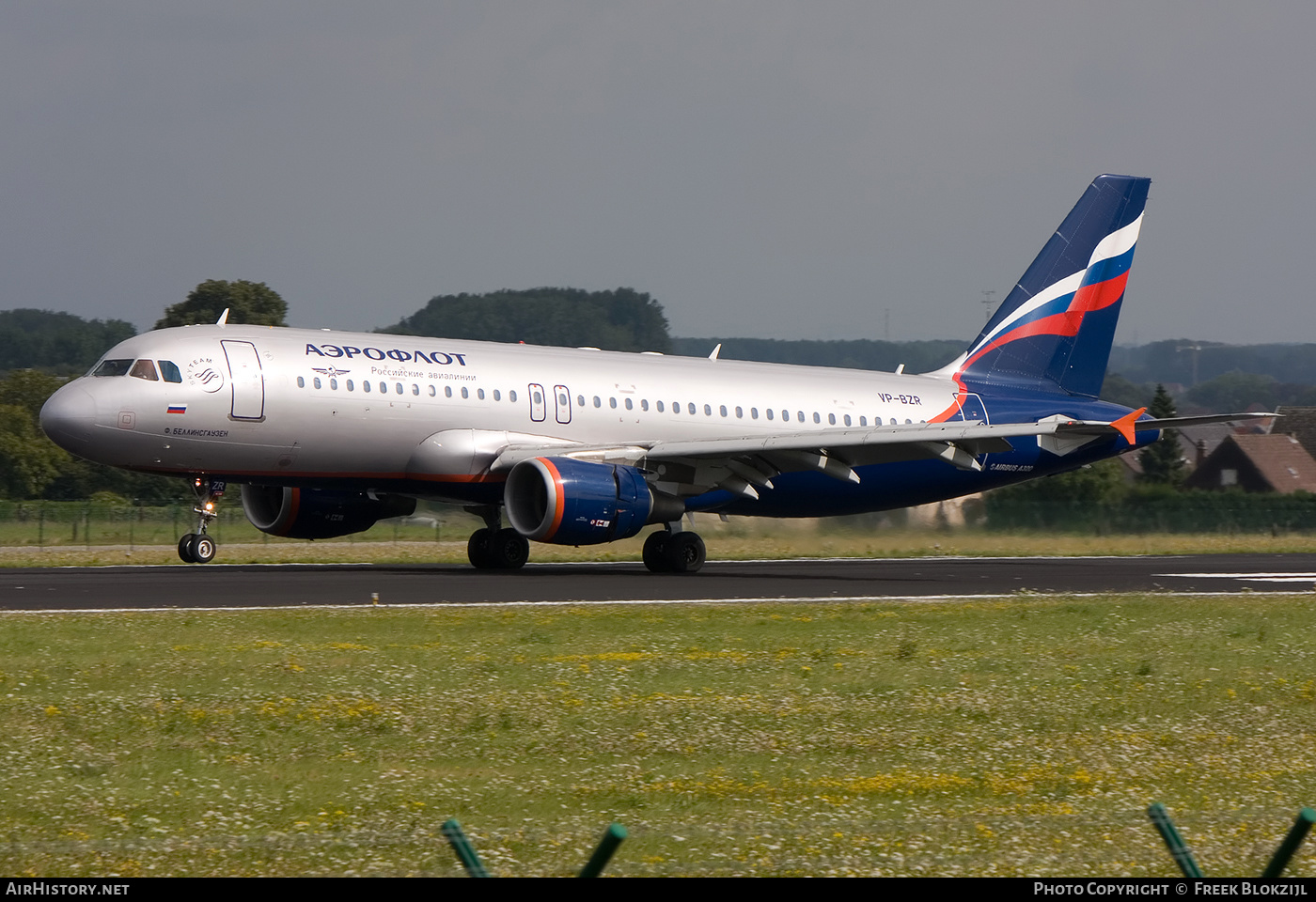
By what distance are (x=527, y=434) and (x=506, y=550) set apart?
2544mm

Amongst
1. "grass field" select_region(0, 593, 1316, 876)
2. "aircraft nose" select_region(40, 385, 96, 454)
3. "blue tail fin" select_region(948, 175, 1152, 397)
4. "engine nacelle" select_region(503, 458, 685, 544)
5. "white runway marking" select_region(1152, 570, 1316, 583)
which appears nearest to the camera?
"grass field" select_region(0, 593, 1316, 876)

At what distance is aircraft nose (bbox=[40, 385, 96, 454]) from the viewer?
78.5 feet

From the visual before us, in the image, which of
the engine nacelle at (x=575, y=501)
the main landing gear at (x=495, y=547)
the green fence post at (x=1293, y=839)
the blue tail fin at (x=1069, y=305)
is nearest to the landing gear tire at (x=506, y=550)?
the main landing gear at (x=495, y=547)

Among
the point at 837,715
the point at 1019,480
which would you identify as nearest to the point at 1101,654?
the point at 837,715

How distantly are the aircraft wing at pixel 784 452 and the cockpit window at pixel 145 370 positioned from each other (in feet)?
18.3

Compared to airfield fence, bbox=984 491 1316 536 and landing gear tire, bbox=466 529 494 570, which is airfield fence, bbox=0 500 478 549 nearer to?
landing gear tire, bbox=466 529 494 570

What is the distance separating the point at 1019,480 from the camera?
33.8 meters

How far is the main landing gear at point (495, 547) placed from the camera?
28.2 meters

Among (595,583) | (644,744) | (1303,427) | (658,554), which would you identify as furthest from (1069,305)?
(1303,427)

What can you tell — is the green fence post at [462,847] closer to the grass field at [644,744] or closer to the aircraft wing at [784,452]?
the grass field at [644,744]

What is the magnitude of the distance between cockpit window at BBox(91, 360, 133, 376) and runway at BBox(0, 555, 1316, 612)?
10.6ft

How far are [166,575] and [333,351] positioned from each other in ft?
14.8

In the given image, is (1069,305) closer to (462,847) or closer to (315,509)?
(315,509)

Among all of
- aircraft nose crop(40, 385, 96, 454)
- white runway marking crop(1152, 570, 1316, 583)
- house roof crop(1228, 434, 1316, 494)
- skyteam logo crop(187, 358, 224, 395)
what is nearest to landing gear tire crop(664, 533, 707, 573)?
skyteam logo crop(187, 358, 224, 395)
